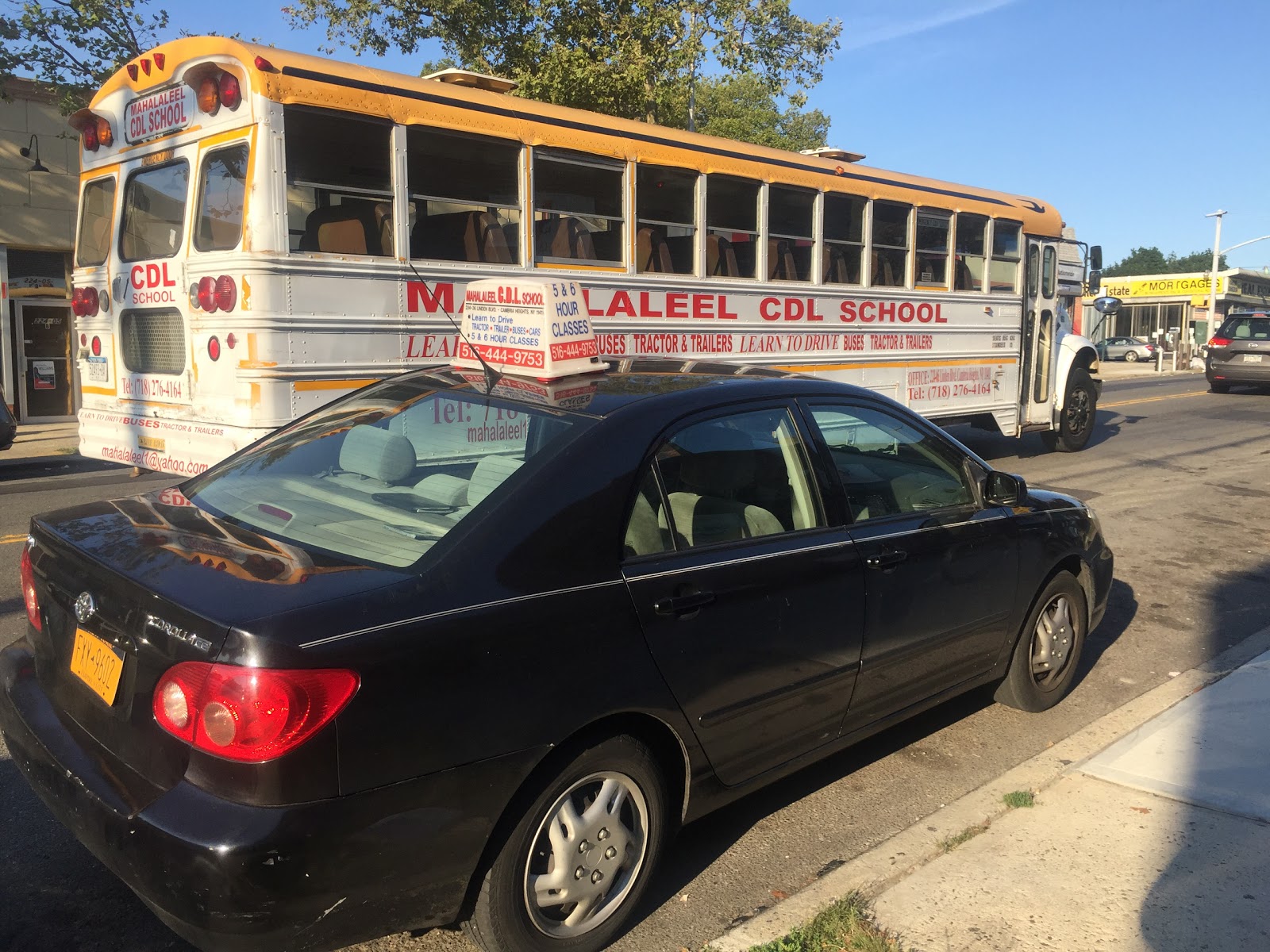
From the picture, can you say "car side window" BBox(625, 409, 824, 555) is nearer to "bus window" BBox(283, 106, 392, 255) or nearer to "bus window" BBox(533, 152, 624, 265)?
"bus window" BBox(283, 106, 392, 255)

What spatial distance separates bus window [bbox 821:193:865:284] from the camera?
9883mm

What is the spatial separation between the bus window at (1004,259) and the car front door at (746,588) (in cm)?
906

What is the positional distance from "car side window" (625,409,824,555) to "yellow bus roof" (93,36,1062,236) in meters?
4.10

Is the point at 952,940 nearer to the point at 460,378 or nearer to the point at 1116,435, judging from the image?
the point at 460,378

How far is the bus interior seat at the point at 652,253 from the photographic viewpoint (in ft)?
27.3

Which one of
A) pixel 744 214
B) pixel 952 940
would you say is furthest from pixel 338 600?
pixel 744 214

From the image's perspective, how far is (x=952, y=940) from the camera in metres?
3.04

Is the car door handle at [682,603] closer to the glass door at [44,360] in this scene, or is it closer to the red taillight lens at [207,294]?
the red taillight lens at [207,294]

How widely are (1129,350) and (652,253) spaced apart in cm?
4502

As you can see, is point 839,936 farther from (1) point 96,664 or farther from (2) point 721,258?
(2) point 721,258

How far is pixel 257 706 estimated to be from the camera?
2393 millimetres

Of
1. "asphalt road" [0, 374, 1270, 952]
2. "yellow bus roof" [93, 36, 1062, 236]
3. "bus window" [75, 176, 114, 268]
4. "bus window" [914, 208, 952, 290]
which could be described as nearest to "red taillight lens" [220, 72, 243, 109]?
"yellow bus roof" [93, 36, 1062, 236]

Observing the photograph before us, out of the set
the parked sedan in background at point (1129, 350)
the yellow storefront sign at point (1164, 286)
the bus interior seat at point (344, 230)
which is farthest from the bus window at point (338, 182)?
the yellow storefront sign at point (1164, 286)

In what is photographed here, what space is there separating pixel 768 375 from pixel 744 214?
5423mm
